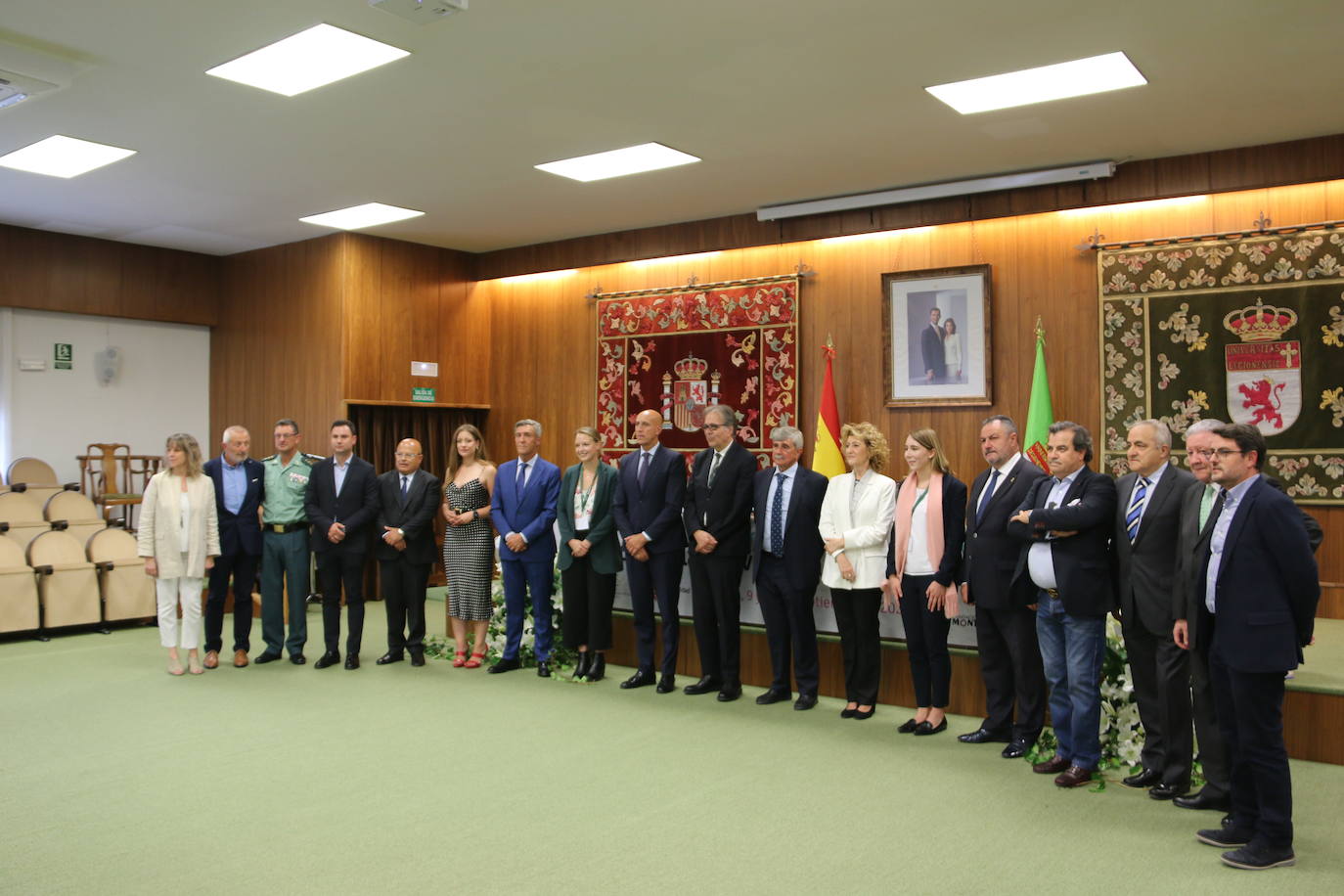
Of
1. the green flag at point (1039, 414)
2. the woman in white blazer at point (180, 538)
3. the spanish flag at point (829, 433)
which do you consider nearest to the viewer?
the woman in white blazer at point (180, 538)

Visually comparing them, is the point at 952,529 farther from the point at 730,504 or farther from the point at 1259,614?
the point at 1259,614

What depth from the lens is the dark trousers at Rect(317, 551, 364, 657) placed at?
7074 mm

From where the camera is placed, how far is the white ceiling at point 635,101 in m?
4.93

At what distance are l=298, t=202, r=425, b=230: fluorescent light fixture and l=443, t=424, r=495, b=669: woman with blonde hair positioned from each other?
111 inches

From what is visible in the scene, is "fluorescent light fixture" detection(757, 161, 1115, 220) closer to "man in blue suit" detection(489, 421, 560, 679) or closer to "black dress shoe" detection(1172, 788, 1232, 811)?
"man in blue suit" detection(489, 421, 560, 679)

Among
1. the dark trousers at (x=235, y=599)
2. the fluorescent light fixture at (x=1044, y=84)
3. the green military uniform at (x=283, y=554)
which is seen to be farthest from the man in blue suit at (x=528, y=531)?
the fluorescent light fixture at (x=1044, y=84)

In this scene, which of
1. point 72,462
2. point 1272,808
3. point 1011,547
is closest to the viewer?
point 1272,808

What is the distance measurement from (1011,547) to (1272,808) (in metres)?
1.57

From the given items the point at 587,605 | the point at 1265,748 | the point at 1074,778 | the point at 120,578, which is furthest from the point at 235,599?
the point at 1265,748

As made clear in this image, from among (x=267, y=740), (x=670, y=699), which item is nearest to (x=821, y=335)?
(x=670, y=699)

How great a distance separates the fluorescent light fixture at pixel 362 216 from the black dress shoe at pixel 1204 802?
7202mm

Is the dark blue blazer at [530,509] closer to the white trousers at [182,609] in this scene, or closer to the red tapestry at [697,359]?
the white trousers at [182,609]

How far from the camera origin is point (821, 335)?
29.0ft

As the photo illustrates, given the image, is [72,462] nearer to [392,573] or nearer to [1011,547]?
[392,573]
